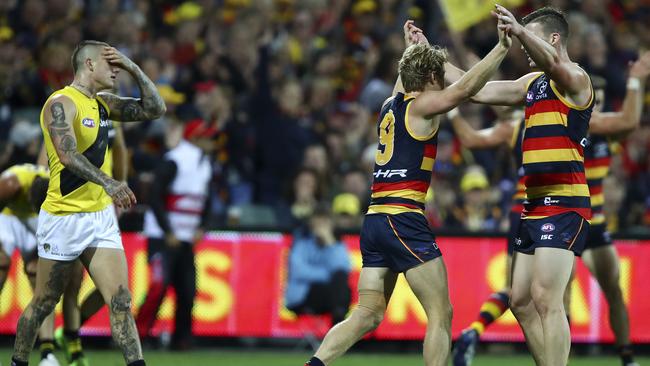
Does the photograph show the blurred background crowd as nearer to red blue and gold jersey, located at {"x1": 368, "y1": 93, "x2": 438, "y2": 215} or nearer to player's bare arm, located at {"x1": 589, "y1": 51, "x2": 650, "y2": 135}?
player's bare arm, located at {"x1": 589, "y1": 51, "x2": 650, "y2": 135}

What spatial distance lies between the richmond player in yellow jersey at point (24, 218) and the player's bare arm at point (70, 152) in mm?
1530

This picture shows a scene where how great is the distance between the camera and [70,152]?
8.34 metres

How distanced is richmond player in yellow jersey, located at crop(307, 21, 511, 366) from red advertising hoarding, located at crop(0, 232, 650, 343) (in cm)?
545

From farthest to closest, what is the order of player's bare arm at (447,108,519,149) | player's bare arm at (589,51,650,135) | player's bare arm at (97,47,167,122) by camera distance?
1. player's bare arm at (447,108,519,149)
2. player's bare arm at (589,51,650,135)
3. player's bare arm at (97,47,167,122)

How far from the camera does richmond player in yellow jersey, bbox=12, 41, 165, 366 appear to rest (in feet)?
27.7

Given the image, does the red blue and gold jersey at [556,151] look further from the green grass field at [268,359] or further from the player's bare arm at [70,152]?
the green grass field at [268,359]

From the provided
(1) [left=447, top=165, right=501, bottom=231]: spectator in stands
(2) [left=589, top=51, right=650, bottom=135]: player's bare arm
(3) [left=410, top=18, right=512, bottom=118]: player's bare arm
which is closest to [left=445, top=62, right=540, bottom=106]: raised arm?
(3) [left=410, top=18, right=512, bottom=118]: player's bare arm

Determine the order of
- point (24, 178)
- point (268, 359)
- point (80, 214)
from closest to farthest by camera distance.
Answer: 1. point (80, 214)
2. point (24, 178)
3. point (268, 359)

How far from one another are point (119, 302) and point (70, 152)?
121 centimetres

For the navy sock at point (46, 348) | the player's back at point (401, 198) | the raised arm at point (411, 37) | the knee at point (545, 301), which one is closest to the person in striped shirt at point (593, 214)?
the raised arm at point (411, 37)

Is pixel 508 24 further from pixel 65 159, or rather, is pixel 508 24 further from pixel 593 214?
pixel 593 214

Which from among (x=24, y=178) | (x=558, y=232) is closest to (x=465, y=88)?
(x=558, y=232)

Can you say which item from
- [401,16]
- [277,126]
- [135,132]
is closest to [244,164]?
[277,126]

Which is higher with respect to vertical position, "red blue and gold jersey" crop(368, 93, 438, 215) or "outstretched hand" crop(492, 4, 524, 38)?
"outstretched hand" crop(492, 4, 524, 38)
